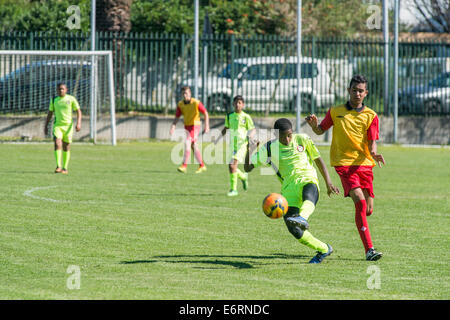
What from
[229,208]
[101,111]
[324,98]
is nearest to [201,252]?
[229,208]

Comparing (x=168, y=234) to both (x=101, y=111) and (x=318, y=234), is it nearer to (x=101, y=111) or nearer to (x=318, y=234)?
(x=318, y=234)

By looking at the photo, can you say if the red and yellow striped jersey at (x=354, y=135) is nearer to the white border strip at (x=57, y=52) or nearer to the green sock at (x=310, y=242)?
the green sock at (x=310, y=242)

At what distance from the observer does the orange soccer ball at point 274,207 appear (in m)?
8.80

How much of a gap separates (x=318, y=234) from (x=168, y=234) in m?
1.91

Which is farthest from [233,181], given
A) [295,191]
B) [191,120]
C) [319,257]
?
[319,257]

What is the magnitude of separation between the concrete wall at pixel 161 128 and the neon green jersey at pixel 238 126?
37.3ft

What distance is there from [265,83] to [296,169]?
1936 cm

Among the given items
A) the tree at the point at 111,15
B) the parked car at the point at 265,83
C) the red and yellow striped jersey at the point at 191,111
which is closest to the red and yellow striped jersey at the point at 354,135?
the red and yellow striped jersey at the point at 191,111

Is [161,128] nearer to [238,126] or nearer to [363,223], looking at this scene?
[238,126]

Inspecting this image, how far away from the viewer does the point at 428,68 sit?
29750 mm

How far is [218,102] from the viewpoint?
28.4m

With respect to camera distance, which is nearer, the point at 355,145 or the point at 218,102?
the point at 355,145

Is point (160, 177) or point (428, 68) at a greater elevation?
point (428, 68)

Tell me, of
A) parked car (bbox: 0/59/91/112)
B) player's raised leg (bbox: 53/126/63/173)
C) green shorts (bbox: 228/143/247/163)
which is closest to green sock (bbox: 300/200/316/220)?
green shorts (bbox: 228/143/247/163)
